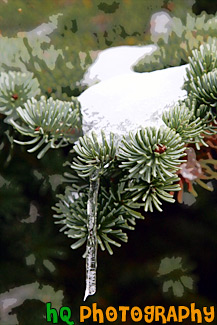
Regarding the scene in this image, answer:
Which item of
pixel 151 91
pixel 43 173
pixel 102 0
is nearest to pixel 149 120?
pixel 151 91

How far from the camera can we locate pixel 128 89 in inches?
10.9

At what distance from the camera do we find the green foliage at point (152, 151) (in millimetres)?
210

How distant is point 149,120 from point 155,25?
0.27 meters

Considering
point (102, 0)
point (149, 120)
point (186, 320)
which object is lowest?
point (186, 320)

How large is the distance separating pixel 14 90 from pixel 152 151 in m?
0.11

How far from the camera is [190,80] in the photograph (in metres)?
0.26

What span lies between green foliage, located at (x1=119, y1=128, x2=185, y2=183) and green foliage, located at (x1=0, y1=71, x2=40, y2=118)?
9 cm

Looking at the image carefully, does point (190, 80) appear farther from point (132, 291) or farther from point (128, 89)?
point (132, 291)

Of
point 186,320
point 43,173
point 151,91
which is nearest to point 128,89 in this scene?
point 151,91

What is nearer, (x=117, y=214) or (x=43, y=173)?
(x=117, y=214)

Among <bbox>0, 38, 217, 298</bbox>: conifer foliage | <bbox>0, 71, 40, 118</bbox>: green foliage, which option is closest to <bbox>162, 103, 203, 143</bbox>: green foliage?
<bbox>0, 38, 217, 298</bbox>: conifer foliage

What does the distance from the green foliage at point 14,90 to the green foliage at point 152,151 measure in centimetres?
9

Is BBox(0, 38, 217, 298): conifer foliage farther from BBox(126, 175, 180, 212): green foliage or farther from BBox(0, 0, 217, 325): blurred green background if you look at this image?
BBox(0, 0, 217, 325): blurred green background

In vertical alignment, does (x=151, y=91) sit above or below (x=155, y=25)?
below
